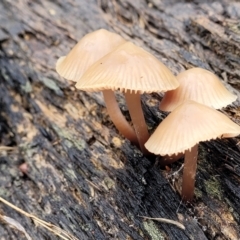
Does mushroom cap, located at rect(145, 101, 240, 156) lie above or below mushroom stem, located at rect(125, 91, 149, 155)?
above

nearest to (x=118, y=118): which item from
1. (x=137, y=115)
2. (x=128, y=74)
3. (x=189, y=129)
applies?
(x=137, y=115)

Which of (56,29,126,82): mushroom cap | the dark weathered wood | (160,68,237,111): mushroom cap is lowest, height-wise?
the dark weathered wood

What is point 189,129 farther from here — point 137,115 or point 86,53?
point 86,53

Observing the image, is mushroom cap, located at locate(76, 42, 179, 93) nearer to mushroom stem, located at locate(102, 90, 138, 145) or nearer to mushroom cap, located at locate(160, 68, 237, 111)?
mushroom cap, located at locate(160, 68, 237, 111)

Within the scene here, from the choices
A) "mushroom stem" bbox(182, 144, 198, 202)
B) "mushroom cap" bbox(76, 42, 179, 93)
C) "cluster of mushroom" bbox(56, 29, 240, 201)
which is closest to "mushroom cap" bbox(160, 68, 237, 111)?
"cluster of mushroom" bbox(56, 29, 240, 201)

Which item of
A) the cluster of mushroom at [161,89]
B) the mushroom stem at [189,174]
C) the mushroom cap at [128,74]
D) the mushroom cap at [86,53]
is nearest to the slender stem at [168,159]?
the cluster of mushroom at [161,89]
